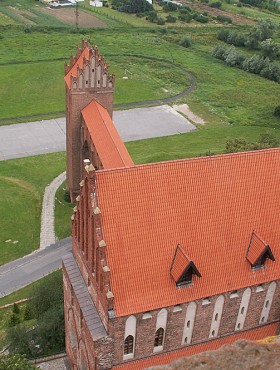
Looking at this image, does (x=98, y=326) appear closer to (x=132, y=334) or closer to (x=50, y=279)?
(x=132, y=334)

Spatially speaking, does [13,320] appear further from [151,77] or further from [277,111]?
[151,77]

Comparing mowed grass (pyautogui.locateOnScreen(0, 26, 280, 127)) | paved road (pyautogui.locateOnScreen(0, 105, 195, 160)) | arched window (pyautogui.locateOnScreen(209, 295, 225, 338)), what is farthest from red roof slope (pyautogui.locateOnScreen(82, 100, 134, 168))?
mowed grass (pyautogui.locateOnScreen(0, 26, 280, 127))

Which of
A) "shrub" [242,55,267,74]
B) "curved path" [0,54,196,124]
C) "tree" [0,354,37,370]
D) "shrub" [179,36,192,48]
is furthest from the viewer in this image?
"shrub" [179,36,192,48]

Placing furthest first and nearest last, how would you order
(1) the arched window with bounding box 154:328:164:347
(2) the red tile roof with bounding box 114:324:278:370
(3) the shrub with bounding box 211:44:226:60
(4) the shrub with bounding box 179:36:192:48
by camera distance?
1. (4) the shrub with bounding box 179:36:192:48
2. (3) the shrub with bounding box 211:44:226:60
3. (2) the red tile roof with bounding box 114:324:278:370
4. (1) the arched window with bounding box 154:328:164:347

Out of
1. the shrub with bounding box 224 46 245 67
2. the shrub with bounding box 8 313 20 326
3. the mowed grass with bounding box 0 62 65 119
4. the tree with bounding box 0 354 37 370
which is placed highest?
the shrub with bounding box 224 46 245 67

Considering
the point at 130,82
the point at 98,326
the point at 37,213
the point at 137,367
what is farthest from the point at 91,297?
the point at 130,82

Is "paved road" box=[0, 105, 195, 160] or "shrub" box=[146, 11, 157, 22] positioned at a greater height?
"shrub" box=[146, 11, 157, 22]

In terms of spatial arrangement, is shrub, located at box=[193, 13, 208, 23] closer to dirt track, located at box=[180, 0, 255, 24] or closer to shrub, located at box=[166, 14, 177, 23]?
shrub, located at box=[166, 14, 177, 23]

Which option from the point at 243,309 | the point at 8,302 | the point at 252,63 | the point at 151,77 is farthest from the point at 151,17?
the point at 243,309
